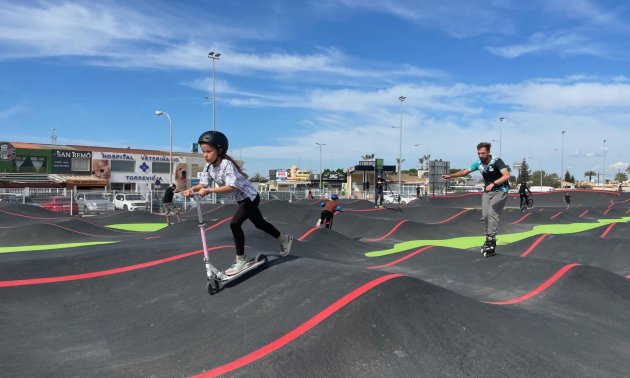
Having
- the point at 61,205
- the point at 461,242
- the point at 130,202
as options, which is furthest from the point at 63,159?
the point at 461,242

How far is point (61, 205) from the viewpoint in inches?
1070

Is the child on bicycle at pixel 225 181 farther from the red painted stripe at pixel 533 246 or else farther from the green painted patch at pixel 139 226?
the green painted patch at pixel 139 226

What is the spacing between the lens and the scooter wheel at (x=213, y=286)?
15.0 ft

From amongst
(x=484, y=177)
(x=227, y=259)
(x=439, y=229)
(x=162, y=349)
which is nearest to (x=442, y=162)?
(x=439, y=229)

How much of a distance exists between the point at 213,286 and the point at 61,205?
27180 millimetres

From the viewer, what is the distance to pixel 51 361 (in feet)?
10.9

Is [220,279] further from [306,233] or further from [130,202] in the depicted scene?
[130,202]

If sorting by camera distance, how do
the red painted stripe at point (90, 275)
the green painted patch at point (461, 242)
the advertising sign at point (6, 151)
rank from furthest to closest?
the advertising sign at point (6, 151), the green painted patch at point (461, 242), the red painted stripe at point (90, 275)

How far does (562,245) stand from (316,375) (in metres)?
9.28

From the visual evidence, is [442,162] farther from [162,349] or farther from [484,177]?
[162,349]

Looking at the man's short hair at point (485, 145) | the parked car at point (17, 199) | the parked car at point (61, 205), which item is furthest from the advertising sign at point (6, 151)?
the man's short hair at point (485, 145)

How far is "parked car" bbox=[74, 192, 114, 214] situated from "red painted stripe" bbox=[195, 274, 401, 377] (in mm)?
28115

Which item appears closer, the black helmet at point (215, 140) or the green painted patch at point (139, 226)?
the black helmet at point (215, 140)

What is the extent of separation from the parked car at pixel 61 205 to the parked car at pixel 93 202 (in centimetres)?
66
